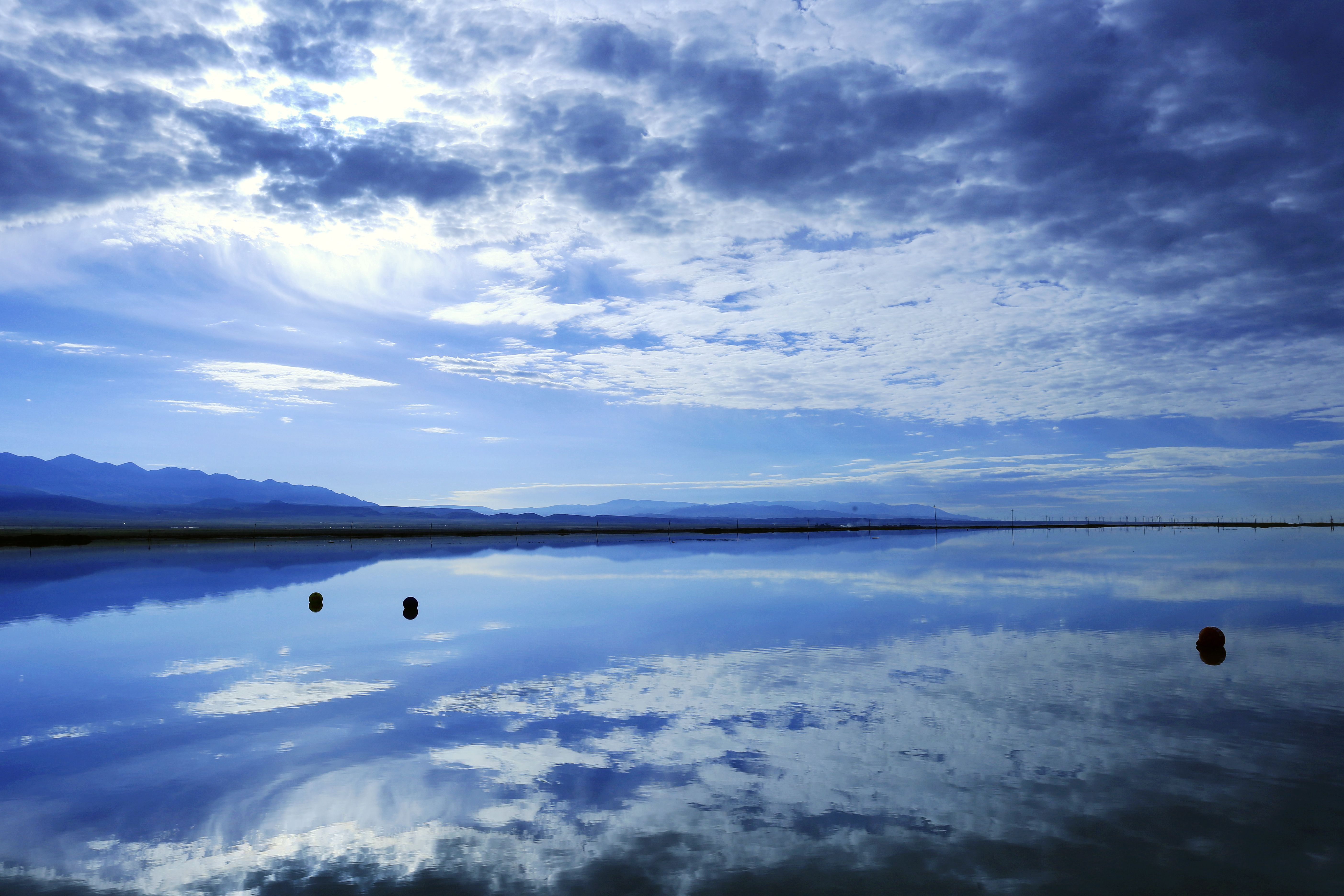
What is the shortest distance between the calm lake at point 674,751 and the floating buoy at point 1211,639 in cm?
75

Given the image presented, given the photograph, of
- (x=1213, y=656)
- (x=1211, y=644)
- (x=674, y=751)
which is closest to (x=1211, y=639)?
(x=1211, y=644)

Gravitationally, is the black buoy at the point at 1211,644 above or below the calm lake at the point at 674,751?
above

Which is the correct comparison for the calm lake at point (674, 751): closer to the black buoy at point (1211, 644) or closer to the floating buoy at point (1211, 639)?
the black buoy at point (1211, 644)

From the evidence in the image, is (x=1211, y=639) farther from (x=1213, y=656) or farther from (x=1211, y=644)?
(x=1213, y=656)

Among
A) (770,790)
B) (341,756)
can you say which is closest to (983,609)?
(770,790)

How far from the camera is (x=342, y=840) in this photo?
977 centimetres

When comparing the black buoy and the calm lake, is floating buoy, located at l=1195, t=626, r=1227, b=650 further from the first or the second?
the calm lake

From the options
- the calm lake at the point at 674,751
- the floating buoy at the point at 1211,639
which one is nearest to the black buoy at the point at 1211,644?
the floating buoy at the point at 1211,639

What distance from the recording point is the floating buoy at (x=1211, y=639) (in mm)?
22719

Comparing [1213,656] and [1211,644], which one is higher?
[1211,644]

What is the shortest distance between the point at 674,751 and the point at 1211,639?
18.2m

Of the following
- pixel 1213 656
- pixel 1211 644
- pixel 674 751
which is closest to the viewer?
pixel 674 751

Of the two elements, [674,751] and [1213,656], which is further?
[1213,656]

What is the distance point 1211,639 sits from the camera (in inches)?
897
